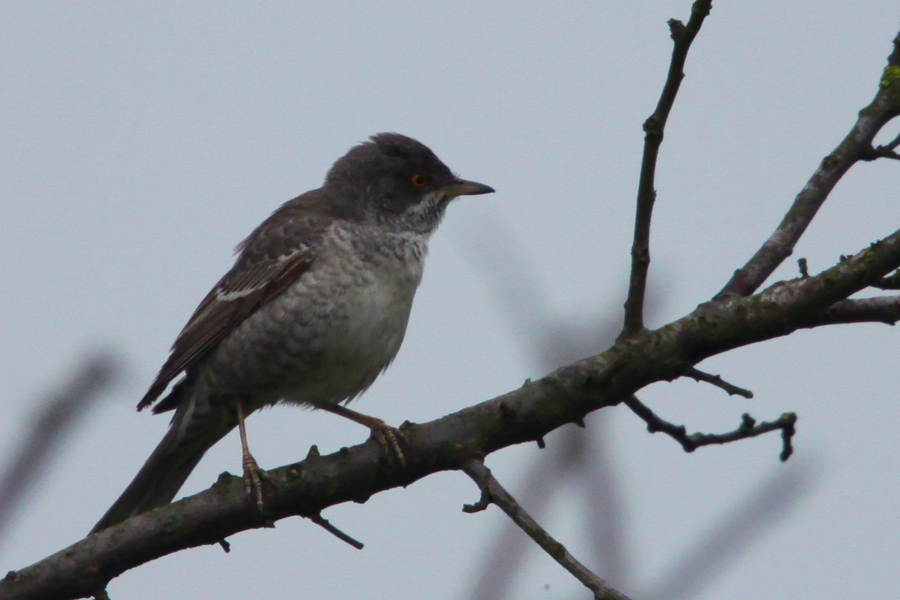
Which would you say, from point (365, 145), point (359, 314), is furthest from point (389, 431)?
point (365, 145)

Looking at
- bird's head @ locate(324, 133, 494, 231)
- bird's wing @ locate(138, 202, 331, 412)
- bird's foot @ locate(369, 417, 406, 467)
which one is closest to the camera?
bird's foot @ locate(369, 417, 406, 467)

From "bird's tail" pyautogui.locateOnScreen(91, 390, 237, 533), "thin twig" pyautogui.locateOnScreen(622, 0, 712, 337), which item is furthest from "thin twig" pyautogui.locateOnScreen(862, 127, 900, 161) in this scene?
"bird's tail" pyautogui.locateOnScreen(91, 390, 237, 533)

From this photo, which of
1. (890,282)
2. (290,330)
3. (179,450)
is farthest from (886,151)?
(179,450)

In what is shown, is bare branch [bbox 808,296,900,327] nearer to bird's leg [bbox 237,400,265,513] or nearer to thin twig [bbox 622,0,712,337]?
thin twig [bbox 622,0,712,337]

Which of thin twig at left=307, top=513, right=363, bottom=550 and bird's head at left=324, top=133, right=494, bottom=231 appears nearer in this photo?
thin twig at left=307, top=513, right=363, bottom=550

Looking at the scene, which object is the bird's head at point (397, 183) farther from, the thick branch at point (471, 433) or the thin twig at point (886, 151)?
the thin twig at point (886, 151)

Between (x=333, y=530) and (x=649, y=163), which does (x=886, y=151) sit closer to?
(x=649, y=163)

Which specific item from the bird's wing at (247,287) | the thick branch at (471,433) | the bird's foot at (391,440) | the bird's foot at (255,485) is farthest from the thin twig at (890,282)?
the bird's wing at (247,287)

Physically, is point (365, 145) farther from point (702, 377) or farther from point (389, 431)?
point (702, 377)
